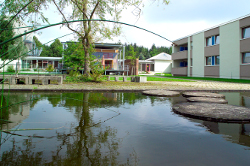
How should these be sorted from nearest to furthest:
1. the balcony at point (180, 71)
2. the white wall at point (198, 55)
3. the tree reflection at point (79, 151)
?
the tree reflection at point (79, 151)
the white wall at point (198, 55)
the balcony at point (180, 71)

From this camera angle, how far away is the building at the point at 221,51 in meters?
20.2

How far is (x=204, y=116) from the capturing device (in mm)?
3791

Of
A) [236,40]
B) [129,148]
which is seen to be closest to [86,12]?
[129,148]

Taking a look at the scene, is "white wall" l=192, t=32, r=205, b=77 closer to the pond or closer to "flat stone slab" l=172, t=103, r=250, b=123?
"flat stone slab" l=172, t=103, r=250, b=123

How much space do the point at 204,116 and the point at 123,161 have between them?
2.36 m

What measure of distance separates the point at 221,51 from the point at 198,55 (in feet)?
15.7

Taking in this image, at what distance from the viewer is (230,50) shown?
21.9 metres

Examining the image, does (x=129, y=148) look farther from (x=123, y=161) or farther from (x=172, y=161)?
(x=172, y=161)

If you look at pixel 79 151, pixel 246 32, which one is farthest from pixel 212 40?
pixel 79 151

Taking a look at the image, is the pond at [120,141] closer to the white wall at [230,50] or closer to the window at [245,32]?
the window at [245,32]

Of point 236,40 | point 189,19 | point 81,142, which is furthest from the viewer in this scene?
point 236,40

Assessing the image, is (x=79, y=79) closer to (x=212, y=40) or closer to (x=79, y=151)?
(x=79, y=151)

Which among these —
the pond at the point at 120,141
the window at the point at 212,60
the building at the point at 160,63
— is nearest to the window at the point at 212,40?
the window at the point at 212,60

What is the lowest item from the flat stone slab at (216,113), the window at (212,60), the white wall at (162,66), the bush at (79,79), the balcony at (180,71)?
the flat stone slab at (216,113)
